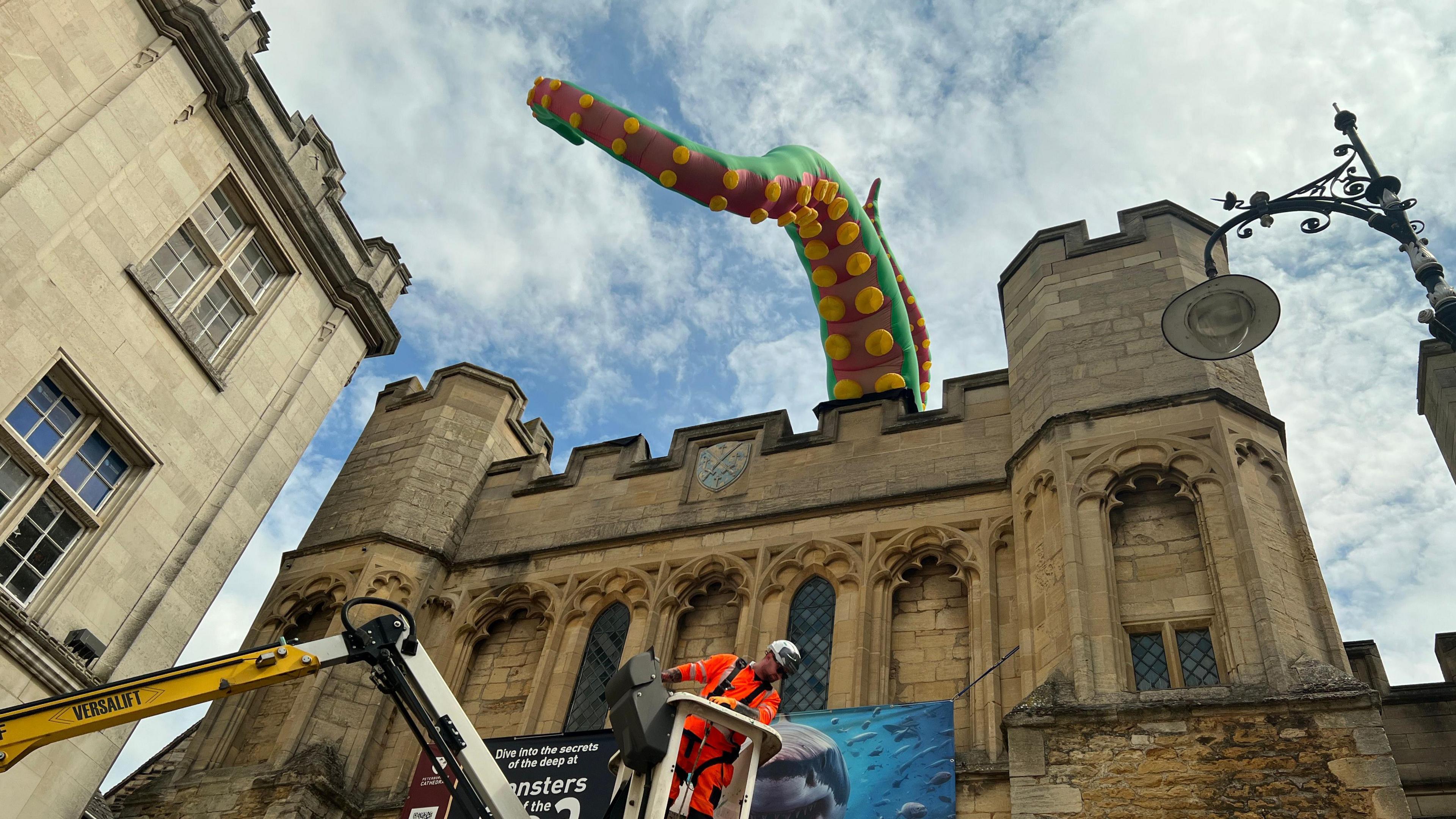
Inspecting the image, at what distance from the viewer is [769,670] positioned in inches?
233

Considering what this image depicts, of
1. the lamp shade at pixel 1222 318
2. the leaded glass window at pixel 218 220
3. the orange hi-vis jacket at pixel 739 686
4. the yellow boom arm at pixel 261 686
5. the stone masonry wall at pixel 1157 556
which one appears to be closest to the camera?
the orange hi-vis jacket at pixel 739 686

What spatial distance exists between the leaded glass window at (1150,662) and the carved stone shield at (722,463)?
5.52 metres

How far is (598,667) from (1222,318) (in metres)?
7.34

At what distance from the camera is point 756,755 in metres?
5.14

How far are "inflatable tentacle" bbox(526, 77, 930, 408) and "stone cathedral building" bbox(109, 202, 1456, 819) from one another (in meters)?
2.01

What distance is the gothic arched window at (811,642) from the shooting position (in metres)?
11.1

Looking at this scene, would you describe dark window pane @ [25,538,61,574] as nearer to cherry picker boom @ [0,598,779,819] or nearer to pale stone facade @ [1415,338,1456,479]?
cherry picker boom @ [0,598,779,819]

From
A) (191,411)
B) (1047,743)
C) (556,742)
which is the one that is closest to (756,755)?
(1047,743)

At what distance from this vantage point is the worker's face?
588 centimetres

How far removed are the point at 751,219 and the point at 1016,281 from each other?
10.9 ft

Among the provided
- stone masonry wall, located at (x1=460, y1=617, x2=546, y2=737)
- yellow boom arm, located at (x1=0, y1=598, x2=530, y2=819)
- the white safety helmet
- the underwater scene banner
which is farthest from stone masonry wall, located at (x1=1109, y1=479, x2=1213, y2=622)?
stone masonry wall, located at (x1=460, y1=617, x2=546, y2=737)

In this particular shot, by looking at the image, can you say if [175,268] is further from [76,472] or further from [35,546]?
[35,546]

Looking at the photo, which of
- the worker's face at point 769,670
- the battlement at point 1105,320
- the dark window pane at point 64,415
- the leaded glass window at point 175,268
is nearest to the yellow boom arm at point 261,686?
the worker's face at point 769,670

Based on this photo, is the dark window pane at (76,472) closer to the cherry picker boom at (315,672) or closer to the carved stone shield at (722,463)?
the cherry picker boom at (315,672)
